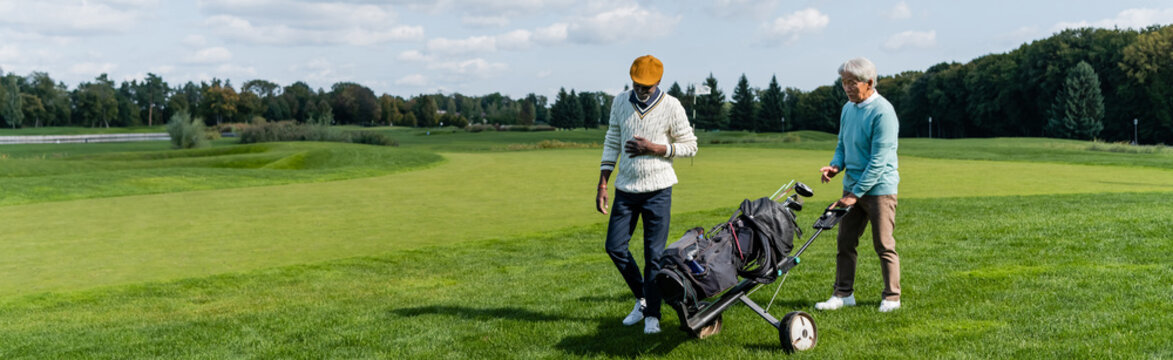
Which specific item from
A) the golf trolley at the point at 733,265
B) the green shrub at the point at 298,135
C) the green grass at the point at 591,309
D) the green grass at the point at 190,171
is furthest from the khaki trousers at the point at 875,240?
the green shrub at the point at 298,135

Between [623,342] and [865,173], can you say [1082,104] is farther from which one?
[623,342]

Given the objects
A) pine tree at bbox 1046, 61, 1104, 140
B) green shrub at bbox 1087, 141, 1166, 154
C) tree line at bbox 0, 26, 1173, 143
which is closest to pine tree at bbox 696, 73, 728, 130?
tree line at bbox 0, 26, 1173, 143

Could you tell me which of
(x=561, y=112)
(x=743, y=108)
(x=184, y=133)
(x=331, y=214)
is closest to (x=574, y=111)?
(x=561, y=112)

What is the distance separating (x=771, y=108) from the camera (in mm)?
102688

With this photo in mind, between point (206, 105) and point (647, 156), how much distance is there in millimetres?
128834

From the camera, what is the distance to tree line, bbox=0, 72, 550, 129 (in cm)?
12050

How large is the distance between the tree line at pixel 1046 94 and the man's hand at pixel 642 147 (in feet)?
170

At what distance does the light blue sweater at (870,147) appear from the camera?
523cm

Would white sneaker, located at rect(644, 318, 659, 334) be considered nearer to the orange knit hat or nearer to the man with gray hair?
the man with gray hair

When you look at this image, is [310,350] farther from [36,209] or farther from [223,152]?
[223,152]

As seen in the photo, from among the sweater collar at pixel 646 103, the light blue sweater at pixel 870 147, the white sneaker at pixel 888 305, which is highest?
the sweater collar at pixel 646 103

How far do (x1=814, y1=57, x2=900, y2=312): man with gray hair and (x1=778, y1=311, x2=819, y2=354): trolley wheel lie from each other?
810 mm

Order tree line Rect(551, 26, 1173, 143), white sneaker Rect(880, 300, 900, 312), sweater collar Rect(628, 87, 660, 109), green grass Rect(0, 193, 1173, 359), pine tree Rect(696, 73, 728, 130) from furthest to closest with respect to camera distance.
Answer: pine tree Rect(696, 73, 728, 130) → tree line Rect(551, 26, 1173, 143) → white sneaker Rect(880, 300, 900, 312) → sweater collar Rect(628, 87, 660, 109) → green grass Rect(0, 193, 1173, 359)

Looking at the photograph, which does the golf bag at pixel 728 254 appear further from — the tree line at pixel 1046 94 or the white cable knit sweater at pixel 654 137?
the tree line at pixel 1046 94
